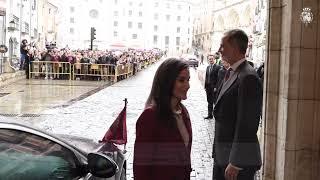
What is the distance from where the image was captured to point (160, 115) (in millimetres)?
2926

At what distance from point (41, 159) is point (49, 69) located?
23.9 metres

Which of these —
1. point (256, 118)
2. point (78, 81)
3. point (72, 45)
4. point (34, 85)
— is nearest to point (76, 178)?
point (256, 118)

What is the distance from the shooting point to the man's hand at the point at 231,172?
3.60 meters

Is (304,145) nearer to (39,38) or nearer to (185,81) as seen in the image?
(185,81)

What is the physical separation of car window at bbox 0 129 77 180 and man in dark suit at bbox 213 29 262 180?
42.1 inches

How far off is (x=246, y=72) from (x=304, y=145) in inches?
67.2

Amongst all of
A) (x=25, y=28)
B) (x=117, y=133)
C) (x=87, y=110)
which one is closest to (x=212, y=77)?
(x=87, y=110)

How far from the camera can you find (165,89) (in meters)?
2.97

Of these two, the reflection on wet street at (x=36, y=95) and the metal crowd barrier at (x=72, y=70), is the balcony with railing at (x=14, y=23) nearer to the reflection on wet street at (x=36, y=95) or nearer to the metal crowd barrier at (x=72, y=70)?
the metal crowd barrier at (x=72, y=70)

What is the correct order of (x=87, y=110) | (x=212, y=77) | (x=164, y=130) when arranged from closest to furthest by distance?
(x=164, y=130)
(x=212, y=77)
(x=87, y=110)

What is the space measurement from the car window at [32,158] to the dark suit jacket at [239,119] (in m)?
1.07

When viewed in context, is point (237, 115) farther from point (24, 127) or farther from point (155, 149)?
point (24, 127)

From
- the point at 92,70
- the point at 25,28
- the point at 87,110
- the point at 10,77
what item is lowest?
the point at 87,110

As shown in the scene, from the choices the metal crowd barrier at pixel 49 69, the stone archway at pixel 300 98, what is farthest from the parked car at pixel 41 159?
the metal crowd barrier at pixel 49 69
